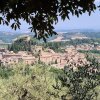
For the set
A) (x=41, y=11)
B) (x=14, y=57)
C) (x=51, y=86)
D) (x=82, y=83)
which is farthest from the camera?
(x=14, y=57)

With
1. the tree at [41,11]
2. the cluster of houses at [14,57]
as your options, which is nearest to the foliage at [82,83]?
the tree at [41,11]

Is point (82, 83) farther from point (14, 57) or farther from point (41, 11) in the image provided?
point (14, 57)

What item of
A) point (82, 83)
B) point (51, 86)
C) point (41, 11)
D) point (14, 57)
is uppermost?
point (41, 11)

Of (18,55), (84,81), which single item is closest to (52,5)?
(84,81)

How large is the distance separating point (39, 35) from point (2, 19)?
2.69ft

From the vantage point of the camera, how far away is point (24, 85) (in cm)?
2709

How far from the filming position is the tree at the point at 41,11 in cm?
541

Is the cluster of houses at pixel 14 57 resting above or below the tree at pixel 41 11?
below

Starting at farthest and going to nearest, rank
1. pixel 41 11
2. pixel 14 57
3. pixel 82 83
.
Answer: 1. pixel 14 57
2. pixel 82 83
3. pixel 41 11

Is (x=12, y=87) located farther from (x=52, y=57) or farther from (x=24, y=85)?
(x=52, y=57)

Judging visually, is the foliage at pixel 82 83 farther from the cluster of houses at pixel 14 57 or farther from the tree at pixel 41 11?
the cluster of houses at pixel 14 57

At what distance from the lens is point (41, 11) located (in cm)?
575

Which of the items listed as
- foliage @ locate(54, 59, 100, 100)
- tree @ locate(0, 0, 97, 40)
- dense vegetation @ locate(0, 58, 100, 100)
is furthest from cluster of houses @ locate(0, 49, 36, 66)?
tree @ locate(0, 0, 97, 40)

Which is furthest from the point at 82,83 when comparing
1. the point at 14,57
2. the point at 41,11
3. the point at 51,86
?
the point at 14,57
